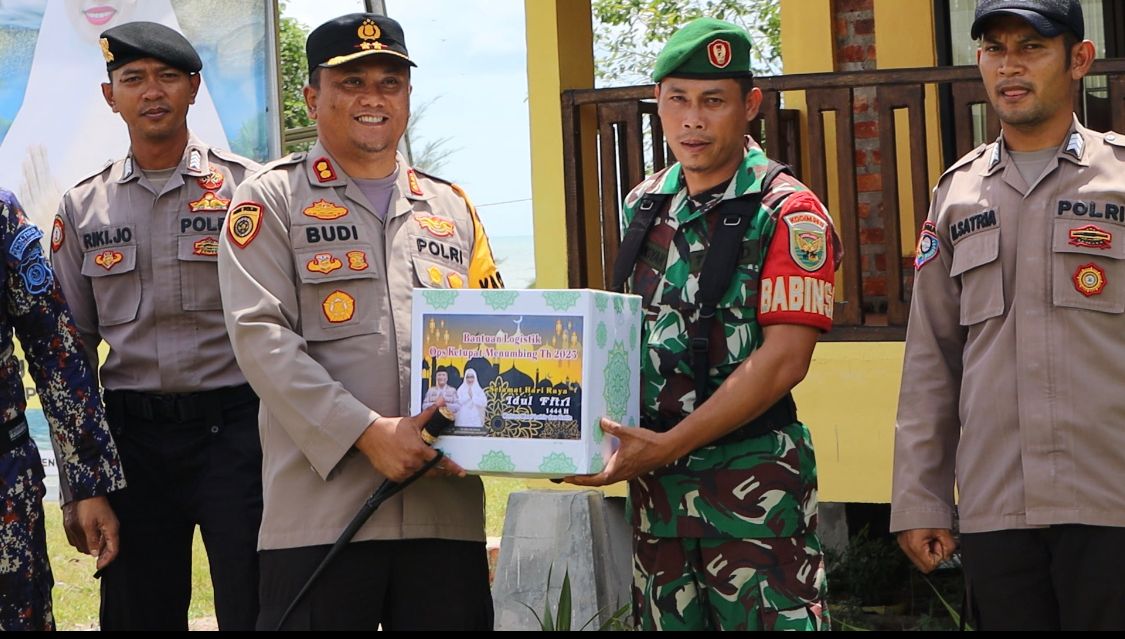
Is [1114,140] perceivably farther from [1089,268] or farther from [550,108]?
[550,108]

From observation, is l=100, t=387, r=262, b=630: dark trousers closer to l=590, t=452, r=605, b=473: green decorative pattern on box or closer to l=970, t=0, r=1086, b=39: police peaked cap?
l=590, t=452, r=605, b=473: green decorative pattern on box

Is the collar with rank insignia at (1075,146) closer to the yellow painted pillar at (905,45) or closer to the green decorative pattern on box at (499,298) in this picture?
the green decorative pattern on box at (499,298)

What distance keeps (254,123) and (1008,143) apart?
5238 millimetres

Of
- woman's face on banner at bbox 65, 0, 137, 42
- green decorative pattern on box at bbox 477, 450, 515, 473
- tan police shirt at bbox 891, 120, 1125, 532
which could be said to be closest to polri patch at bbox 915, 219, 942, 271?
tan police shirt at bbox 891, 120, 1125, 532

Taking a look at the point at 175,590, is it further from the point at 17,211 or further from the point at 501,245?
the point at 501,245

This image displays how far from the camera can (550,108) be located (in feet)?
20.6

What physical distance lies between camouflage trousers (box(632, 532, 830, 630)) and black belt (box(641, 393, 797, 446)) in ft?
0.78

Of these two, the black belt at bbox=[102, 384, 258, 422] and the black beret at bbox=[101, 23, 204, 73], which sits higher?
the black beret at bbox=[101, 23, 204, 73]

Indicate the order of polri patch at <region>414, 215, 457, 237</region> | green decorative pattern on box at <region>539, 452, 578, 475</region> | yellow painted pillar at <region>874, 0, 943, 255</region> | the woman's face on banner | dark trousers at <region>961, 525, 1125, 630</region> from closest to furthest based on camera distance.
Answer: dark trousers at <region>961, 525, 1125, 630</region>
green decorative pattern on box at <region>539, 452, 578, 475</region>
polri patch at <region>414, 215, 457, 237</region>
yellow painted pillar at <region>874, 0, 943, 255</region>
the woman's face on banner

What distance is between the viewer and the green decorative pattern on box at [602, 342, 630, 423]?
3.35 metres

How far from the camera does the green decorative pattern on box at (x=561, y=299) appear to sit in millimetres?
3281

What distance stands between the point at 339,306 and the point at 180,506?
1045 mm

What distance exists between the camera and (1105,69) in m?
5.40

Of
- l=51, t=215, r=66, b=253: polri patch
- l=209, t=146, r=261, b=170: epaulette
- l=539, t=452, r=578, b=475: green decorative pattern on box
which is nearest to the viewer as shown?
l=539, t=452, r=578, b=475: green decorative pattern on box
